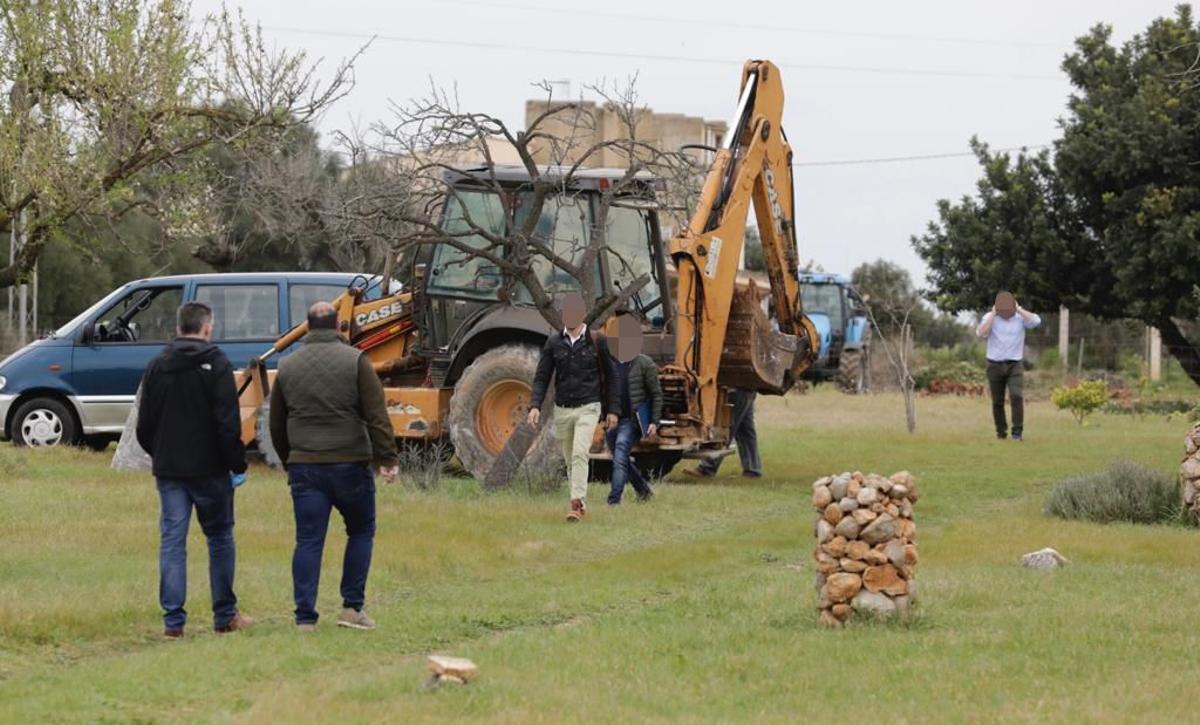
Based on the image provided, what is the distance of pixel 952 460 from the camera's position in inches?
890

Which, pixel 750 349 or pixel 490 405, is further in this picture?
pixel 750 349

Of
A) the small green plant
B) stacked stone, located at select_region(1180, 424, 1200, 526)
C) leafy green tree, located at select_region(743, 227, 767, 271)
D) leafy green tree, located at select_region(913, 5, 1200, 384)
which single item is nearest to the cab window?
stacked stone, located at select_region(1180, 424, 1200, 526)

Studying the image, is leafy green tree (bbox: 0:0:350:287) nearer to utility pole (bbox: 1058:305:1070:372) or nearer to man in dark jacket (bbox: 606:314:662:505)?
man in dark jacket (bbox: 606:314:662:505)

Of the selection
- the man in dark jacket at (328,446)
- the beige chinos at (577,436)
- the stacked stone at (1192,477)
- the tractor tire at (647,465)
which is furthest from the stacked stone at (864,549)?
the tractor tire at (647,465)

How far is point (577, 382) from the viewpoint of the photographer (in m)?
15.8

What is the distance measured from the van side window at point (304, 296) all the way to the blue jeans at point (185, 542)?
11282 millimetres

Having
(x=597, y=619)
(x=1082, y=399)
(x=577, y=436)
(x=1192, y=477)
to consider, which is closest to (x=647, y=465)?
(x=577, y=436)

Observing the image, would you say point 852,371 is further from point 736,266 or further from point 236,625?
point 236,625

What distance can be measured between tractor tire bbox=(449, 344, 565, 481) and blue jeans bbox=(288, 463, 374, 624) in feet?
25.9

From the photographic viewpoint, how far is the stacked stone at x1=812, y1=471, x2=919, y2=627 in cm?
1040

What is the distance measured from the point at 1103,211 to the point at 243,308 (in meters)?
19.0

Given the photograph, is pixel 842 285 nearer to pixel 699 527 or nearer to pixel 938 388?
pixel 938 388

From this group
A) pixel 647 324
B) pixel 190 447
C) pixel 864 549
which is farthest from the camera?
pixel 647 324

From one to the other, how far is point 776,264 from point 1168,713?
41.7ft
